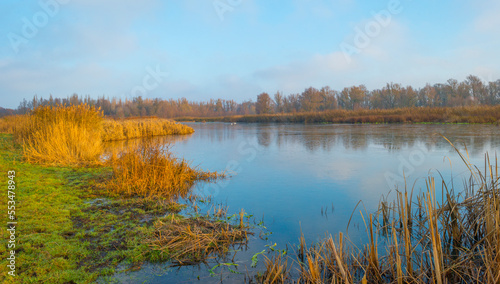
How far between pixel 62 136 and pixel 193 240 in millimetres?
6951

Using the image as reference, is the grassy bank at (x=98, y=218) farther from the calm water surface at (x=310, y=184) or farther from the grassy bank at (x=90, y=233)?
the calm water surface at (x=310, y=184)

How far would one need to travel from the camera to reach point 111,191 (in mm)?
5379

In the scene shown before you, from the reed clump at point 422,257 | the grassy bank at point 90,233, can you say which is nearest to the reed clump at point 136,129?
the grassy bank at point 90,233

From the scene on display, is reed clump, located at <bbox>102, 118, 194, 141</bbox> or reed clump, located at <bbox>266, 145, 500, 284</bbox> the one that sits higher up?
reed clump, located at <bbox>102, 118, 194, 141</bbox>

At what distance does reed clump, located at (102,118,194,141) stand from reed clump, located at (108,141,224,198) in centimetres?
1074

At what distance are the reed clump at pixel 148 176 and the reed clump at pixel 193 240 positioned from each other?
1904 millimetres

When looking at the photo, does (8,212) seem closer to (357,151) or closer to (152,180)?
(152,180)

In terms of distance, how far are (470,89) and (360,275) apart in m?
54.6

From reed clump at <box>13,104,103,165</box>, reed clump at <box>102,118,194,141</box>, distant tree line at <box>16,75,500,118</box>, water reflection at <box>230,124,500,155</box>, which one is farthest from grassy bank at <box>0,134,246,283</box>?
distant tree line at <box>16,75,500,118</box>

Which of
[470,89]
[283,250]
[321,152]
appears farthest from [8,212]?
[470,89]

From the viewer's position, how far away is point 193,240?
3199 mm

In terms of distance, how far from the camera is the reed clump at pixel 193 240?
306 cm

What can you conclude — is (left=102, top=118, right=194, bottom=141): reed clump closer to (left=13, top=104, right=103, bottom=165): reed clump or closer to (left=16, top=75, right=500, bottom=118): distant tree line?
(left=13, top=104, right=103, bottom=165): reed clump

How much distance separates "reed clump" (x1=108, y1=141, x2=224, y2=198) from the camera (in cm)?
544
